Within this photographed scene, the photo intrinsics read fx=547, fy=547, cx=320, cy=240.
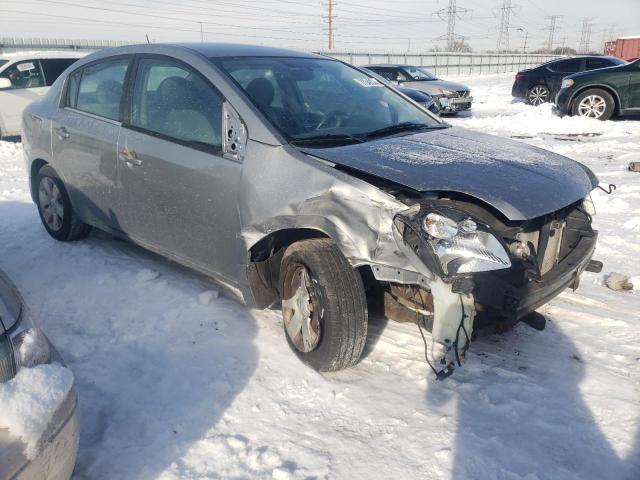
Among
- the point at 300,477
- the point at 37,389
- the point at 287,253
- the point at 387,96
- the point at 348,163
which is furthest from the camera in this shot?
the point at 387,96

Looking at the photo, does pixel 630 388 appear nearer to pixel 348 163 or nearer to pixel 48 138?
pixel 348 163

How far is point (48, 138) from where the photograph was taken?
4.64m

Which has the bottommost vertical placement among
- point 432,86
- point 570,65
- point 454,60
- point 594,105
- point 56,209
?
point 56,209

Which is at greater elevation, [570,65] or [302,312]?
[570,65]

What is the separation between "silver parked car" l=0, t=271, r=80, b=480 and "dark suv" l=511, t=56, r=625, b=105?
53.8 ft

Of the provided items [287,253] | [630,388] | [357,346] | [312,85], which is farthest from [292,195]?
[630,388]

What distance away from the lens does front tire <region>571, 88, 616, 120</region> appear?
39.9ft

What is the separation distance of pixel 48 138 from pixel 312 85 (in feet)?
8.11

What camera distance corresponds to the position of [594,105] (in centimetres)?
1235

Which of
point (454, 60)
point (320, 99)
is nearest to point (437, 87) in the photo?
point (320, 99)

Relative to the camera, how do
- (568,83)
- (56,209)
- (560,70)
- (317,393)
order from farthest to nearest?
(560,70) → (568,83) → (56,209) → (317,393)

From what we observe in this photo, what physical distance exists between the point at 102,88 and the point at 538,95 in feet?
48.1

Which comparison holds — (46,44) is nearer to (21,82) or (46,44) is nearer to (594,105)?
(21,82)

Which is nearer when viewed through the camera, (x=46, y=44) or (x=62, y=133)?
(x=62, y=133)
